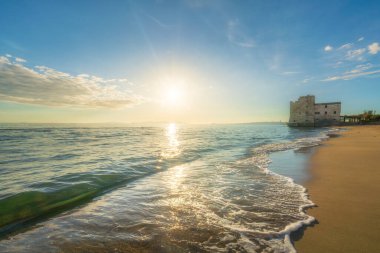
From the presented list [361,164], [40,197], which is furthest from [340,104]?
[40,197]

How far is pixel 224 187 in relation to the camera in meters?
6.16

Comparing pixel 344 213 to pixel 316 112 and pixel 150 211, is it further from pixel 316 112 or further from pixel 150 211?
pixel 316 112

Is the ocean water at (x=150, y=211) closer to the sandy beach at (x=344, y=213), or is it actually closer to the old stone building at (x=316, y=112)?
the sandy beach at (x=344, y=213)

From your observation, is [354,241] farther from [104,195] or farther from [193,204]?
[104,195]

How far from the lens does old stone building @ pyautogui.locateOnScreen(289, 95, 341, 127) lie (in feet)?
225

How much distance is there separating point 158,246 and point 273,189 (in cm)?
393

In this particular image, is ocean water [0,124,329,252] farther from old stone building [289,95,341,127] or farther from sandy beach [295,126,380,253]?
old stone building [289,95,341,127]

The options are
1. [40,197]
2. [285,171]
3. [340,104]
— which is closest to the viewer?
[40,197]

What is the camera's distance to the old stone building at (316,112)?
68562 millimetres

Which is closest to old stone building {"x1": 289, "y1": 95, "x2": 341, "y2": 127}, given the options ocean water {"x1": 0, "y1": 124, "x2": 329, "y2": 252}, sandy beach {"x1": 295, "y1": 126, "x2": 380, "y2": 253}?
sandy beach {"x1": 295, "y1": 126, "x2": 380, "y2": 253}

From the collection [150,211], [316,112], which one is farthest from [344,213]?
[316,112]

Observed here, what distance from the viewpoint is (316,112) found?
230 feet

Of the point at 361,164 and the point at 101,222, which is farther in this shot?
the point at 361,164

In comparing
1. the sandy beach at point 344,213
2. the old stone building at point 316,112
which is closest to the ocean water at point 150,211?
the sandy beach at point 344,213
